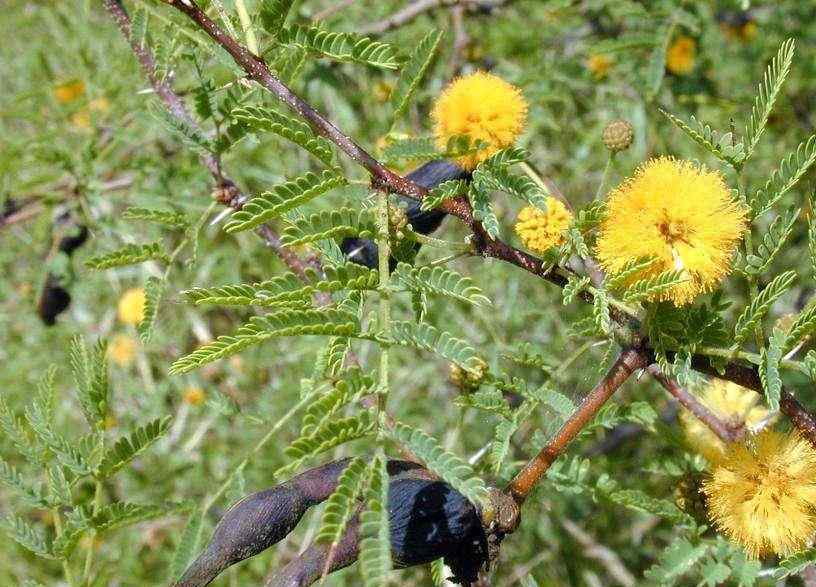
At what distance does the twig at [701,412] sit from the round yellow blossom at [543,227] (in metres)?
0.37

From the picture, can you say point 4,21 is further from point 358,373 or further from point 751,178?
point 358,373

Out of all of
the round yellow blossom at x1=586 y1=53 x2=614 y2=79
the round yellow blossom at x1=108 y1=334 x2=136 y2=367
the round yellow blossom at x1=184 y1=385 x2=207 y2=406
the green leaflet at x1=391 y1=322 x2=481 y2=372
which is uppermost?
the round yellow blossom at x1=586 y1=53 x2=614 y2=79

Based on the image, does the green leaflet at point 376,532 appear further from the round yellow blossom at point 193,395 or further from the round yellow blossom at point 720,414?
the round yellow blossom at point 193,395

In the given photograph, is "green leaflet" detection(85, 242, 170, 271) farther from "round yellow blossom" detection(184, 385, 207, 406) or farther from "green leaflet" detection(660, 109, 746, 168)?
"round yellow blossom" detection(184, 385, 207, 406)

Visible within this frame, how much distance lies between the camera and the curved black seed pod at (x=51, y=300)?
331 cm

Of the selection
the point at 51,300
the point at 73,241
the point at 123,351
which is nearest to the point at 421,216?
the point at 73,241

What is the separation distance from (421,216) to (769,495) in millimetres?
814

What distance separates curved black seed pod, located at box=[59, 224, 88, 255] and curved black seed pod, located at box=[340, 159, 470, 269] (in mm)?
1784

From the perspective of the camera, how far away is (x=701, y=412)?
1.74 m

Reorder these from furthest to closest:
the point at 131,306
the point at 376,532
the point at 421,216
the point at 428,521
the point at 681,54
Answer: the point at 131,306 → the point at 681,54 → the point at 421,216 → the point at 428,521 → the point at 376,532

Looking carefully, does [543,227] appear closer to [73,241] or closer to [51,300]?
[73,241]

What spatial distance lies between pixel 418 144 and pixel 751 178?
2.59m

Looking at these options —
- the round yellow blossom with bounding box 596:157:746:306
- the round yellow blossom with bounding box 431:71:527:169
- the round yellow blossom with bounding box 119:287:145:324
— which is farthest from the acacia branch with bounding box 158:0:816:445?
the round yellow blossom with bounding box 119:287:145:324

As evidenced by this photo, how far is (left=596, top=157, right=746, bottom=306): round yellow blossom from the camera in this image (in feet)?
4.42
